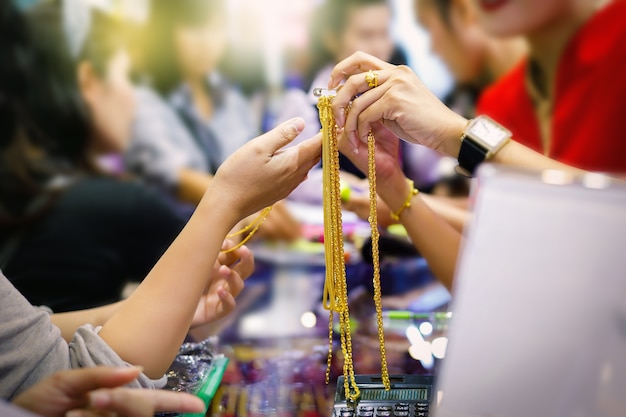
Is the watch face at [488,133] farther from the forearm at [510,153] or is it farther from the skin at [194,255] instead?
the skin at [194,255]

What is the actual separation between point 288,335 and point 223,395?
0.30 m

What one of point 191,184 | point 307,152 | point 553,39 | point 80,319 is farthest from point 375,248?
point 191,184

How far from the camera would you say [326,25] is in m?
A: 3.10

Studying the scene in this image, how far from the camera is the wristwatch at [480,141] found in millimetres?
1071

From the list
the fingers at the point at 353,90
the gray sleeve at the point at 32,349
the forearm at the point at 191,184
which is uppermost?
the forearm at the point at 191,184

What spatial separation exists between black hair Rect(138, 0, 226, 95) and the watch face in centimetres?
256

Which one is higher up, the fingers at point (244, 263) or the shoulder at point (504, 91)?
the shoulder at point (504, 91)

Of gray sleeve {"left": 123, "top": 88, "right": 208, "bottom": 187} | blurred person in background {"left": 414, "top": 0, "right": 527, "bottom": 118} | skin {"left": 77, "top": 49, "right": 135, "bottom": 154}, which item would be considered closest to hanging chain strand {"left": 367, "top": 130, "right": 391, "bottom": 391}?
blurred person in background {"left": 414, "top": 0, "right": 527, "bottom": 118}

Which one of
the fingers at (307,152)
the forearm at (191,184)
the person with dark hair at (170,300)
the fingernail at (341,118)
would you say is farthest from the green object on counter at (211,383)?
the forearm at (191,184)

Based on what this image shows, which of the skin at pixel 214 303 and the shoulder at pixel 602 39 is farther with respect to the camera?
the shoulder at pixel 602 39

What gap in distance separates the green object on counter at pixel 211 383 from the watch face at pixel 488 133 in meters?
0.62

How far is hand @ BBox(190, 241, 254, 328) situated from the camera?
1.23m

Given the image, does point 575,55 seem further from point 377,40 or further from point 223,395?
point 223,395

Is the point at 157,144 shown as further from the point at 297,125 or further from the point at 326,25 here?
the point at 297,125
